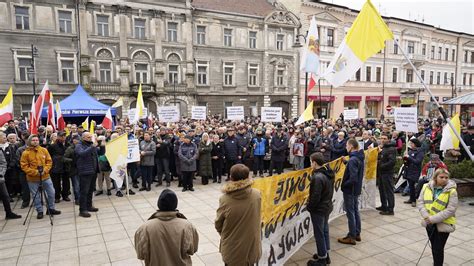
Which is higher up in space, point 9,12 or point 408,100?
point 9,12

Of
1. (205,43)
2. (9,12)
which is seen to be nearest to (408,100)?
Result: (205,43)

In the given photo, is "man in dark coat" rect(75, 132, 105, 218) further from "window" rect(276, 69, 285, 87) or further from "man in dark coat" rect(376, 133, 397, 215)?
"window" rect(276, 69, 285, 87)

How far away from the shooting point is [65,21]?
2659 cm

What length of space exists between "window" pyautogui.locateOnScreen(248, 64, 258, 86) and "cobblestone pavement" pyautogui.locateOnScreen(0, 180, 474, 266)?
2753 cm

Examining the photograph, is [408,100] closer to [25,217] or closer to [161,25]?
[161,25]

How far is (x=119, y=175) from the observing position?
9039mm

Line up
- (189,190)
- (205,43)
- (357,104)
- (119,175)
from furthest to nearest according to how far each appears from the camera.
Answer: (357,104) → (205,43) → (189,190) → (119,175)

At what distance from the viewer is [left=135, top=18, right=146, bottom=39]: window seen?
29.2 metres

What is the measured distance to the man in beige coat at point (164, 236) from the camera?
3195mm

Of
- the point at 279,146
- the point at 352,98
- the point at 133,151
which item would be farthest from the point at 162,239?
the point at 352,98

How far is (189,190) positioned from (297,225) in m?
5.34

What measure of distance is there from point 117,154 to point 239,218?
243 inches

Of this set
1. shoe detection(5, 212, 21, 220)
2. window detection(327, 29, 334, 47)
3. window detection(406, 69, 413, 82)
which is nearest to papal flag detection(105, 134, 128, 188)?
shoe detection(5, 212, 21, 220)

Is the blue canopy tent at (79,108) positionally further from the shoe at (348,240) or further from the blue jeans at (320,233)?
the blue jeans at (320,233)
